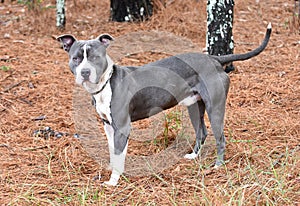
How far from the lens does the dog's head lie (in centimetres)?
350

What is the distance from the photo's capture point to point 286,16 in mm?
8430

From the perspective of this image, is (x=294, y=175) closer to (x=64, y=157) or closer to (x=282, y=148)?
(x=282, y=148)

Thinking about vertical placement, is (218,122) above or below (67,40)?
below

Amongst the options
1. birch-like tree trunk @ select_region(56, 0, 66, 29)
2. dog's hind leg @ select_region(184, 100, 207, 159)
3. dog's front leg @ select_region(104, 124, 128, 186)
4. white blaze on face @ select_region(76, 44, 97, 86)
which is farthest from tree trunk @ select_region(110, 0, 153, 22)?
white blaze on face @ select_region(76, 44, 97, 86)

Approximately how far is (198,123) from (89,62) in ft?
4.37

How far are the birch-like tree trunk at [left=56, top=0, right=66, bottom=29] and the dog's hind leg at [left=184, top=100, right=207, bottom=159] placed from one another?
162 inches

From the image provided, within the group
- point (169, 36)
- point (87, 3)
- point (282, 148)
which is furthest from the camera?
point (87, 3)

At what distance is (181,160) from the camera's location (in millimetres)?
4195

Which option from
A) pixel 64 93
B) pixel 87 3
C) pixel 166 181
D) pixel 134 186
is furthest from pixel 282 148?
pixel 87 3

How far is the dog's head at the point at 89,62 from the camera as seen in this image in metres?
3.50

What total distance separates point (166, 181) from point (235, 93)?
6.83 feet

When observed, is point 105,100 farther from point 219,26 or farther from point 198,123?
point 219,26

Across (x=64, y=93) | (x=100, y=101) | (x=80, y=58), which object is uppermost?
(x=80, y=58)

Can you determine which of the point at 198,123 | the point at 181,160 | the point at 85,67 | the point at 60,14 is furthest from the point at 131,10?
the point at 85,67
